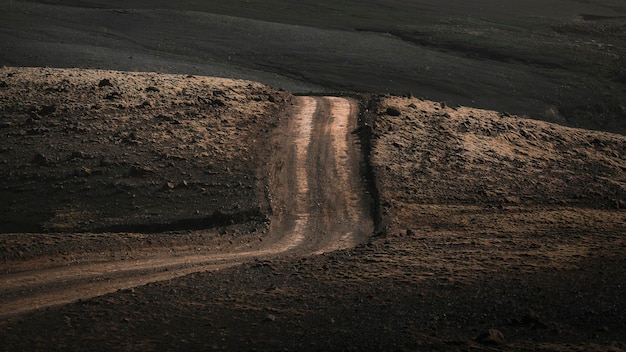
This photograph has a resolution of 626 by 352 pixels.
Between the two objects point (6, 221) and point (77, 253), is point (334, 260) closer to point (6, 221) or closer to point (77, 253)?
point (77, 253)

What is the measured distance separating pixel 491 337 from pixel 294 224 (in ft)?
30.9

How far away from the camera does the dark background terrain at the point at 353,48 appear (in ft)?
136

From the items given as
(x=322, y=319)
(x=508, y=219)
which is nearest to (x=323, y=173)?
(x=508, y=219)

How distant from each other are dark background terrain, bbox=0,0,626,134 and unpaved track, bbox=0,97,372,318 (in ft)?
29.8

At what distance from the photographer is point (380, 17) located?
57344 mm

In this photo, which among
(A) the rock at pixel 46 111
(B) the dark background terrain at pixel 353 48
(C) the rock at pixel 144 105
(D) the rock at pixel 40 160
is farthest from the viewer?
(B) the dark background terrain at pixel 353 48

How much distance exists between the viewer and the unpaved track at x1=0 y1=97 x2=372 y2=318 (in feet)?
64.4

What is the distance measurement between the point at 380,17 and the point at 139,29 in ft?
53.4

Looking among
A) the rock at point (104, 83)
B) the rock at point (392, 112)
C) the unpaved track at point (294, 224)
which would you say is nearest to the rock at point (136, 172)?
the unpaved track at point (294, 224)

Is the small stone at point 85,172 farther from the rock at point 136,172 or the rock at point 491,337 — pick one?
the rock at point 491,337

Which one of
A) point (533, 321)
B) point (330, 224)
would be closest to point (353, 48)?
point (330, 224)

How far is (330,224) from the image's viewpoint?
2430 cm

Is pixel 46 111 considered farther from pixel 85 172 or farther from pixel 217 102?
pixel 217 102

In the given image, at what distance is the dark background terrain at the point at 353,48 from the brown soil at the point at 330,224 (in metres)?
7.87
